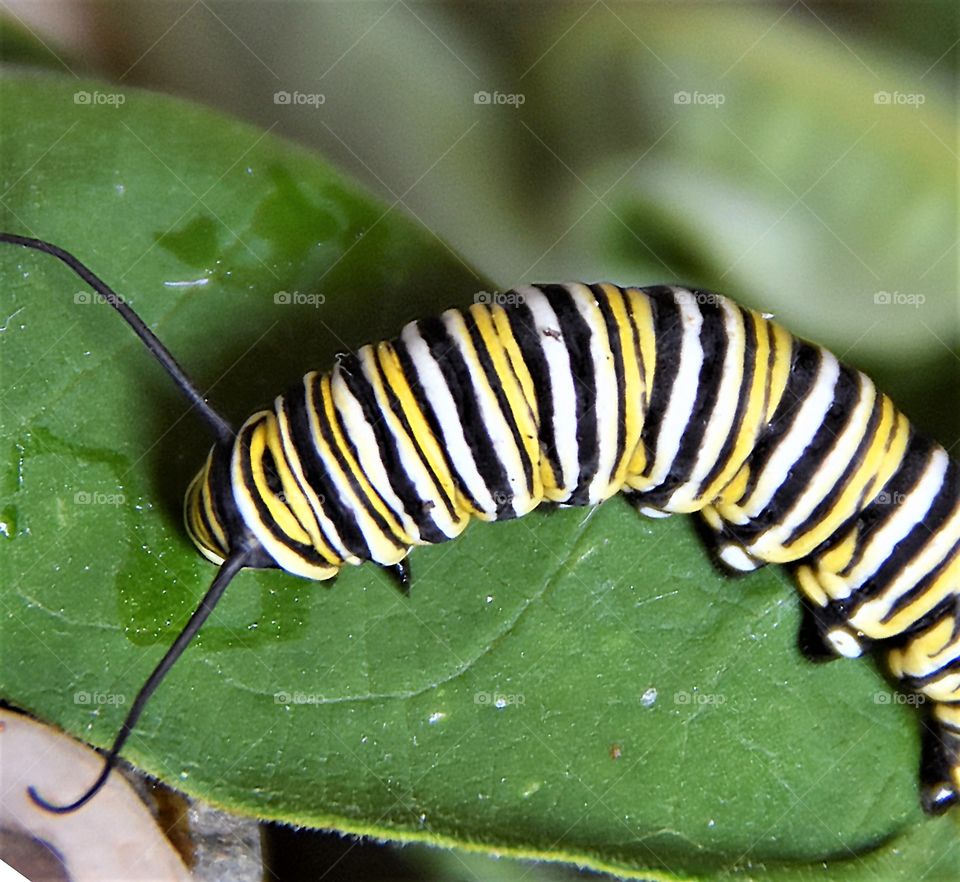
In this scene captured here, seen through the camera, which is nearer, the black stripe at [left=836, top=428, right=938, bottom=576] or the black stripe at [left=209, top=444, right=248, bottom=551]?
the black stripe at [left=209, top=444, right=248, bottom=551]

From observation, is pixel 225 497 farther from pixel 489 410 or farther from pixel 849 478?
pixel 849 478

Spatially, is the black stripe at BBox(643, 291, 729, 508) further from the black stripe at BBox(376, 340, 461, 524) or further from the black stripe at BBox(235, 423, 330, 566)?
the black stripe at BBox(235, 423, 330, 566)

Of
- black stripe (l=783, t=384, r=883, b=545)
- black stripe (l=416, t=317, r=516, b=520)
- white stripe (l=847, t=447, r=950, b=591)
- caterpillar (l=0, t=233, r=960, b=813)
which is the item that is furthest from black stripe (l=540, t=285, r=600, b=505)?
white stripe (l=847, t=447, r=950, b=591)

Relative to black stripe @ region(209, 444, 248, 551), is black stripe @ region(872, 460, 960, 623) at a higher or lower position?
higher

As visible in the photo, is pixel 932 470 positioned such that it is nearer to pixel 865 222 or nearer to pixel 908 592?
pixel 908 592

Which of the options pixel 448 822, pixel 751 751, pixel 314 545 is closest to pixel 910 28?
pixel 751 751

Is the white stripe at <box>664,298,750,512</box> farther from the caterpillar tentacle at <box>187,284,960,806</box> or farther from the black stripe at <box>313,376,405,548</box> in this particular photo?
the black stripe at <box>313,376,405,548</box>

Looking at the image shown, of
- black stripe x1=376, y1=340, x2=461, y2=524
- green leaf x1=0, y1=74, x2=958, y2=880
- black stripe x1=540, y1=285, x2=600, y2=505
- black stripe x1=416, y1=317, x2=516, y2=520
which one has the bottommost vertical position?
green leaf x1=0, y1=74, x2=958, y2=880

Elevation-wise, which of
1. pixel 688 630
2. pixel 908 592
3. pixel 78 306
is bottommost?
pixel 78 306
